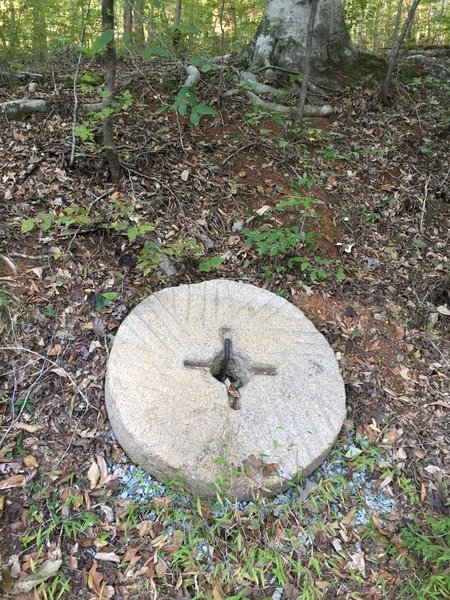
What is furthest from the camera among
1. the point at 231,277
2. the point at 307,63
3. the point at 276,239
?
the point at 307,63

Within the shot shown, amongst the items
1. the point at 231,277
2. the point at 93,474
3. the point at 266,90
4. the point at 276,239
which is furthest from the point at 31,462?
the point at 266,90

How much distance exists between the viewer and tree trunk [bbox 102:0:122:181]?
3.03 metres

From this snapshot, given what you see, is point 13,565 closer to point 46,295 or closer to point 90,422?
point 90,422

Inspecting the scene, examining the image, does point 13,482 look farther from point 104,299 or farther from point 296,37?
point 296,37

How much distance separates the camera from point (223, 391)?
2.55 m

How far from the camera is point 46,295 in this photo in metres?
3.06

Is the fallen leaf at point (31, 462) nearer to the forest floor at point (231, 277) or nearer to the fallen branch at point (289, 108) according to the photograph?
the forest floor at point (231, 277)

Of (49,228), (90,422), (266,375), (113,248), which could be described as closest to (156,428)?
(90,422)

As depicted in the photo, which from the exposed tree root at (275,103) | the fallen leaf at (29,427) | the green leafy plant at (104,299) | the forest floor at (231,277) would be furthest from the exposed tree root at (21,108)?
the fallen leaf at (29,427)

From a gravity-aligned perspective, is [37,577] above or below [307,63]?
below

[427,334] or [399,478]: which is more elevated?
[427,334]

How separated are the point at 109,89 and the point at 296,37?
2.87 meters

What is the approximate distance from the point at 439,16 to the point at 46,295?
9.10m

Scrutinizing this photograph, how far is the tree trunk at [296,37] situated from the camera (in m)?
5.09
